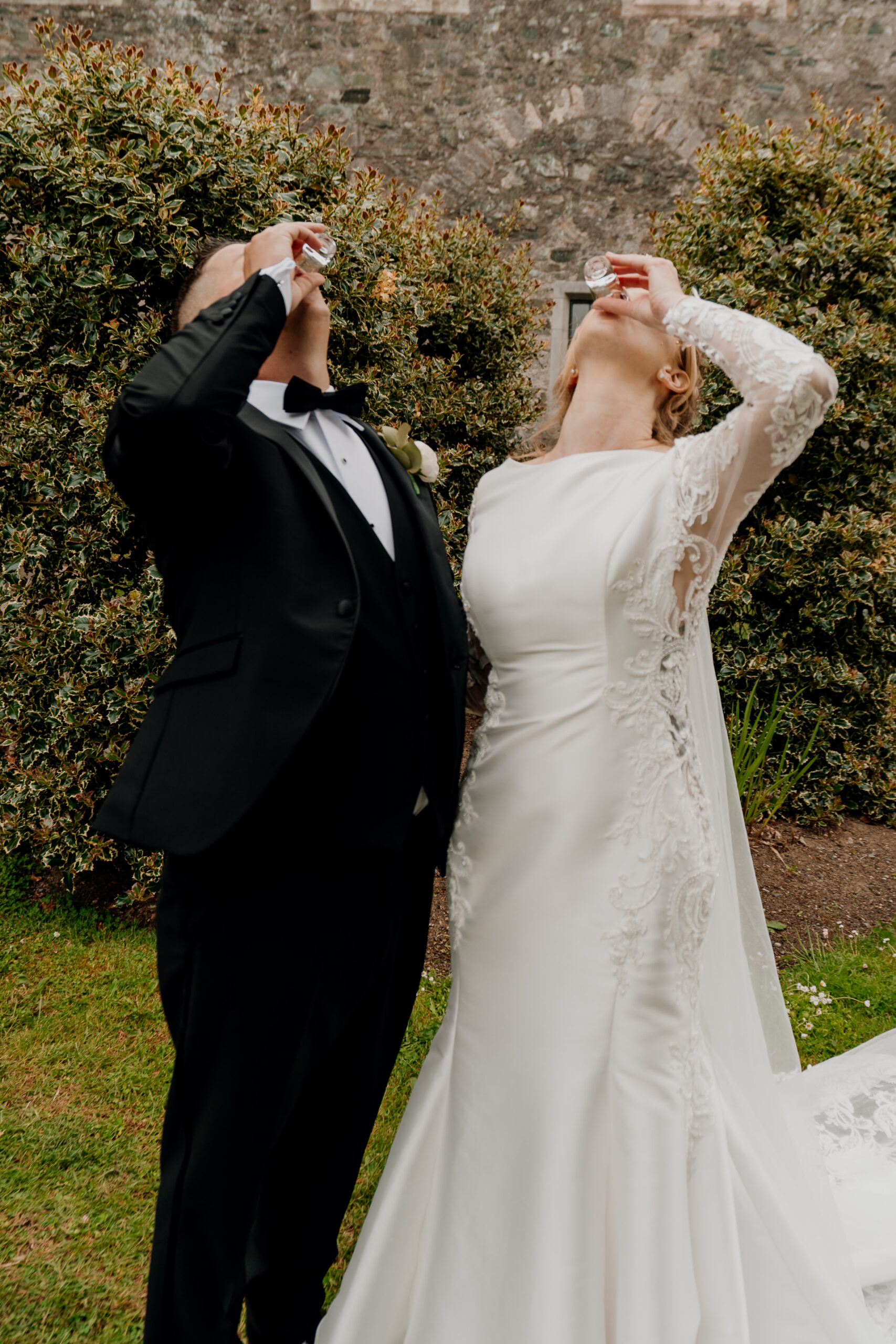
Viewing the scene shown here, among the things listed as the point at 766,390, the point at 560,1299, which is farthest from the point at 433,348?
the point at 560,1299

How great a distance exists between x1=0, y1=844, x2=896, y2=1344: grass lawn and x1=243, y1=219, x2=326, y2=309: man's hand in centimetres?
237

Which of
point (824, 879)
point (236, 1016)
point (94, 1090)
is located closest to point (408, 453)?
point (236, 1016)

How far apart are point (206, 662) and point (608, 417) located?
117cm

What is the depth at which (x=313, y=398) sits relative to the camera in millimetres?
1730

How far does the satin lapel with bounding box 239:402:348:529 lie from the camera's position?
1567mm

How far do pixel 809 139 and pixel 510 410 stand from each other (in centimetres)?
226

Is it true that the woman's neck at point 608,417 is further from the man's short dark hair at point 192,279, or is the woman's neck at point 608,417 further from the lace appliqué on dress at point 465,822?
the man's short dark hair at point 192,279

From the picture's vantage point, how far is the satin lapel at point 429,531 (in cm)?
178

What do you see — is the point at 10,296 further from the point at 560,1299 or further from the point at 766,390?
the point at 560,1299

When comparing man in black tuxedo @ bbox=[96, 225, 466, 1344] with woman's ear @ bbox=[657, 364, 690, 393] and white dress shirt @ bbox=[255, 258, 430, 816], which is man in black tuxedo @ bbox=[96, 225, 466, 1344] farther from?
woman's ear @ bbox=[657, 364, 690, 393]

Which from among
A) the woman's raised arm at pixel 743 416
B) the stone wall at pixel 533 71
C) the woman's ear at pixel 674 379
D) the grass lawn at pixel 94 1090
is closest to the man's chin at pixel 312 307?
the woman's raised arm at pixel 743 416

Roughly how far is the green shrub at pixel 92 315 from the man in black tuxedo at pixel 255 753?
221 cm

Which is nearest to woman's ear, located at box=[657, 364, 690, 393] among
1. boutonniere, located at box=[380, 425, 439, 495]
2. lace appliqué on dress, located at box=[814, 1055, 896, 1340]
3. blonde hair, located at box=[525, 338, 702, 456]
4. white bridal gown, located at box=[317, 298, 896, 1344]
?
blonde hair, located at box=[525, 338, 702, 456]

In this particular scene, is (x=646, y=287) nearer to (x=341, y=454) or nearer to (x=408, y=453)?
(x=408, y=453)
